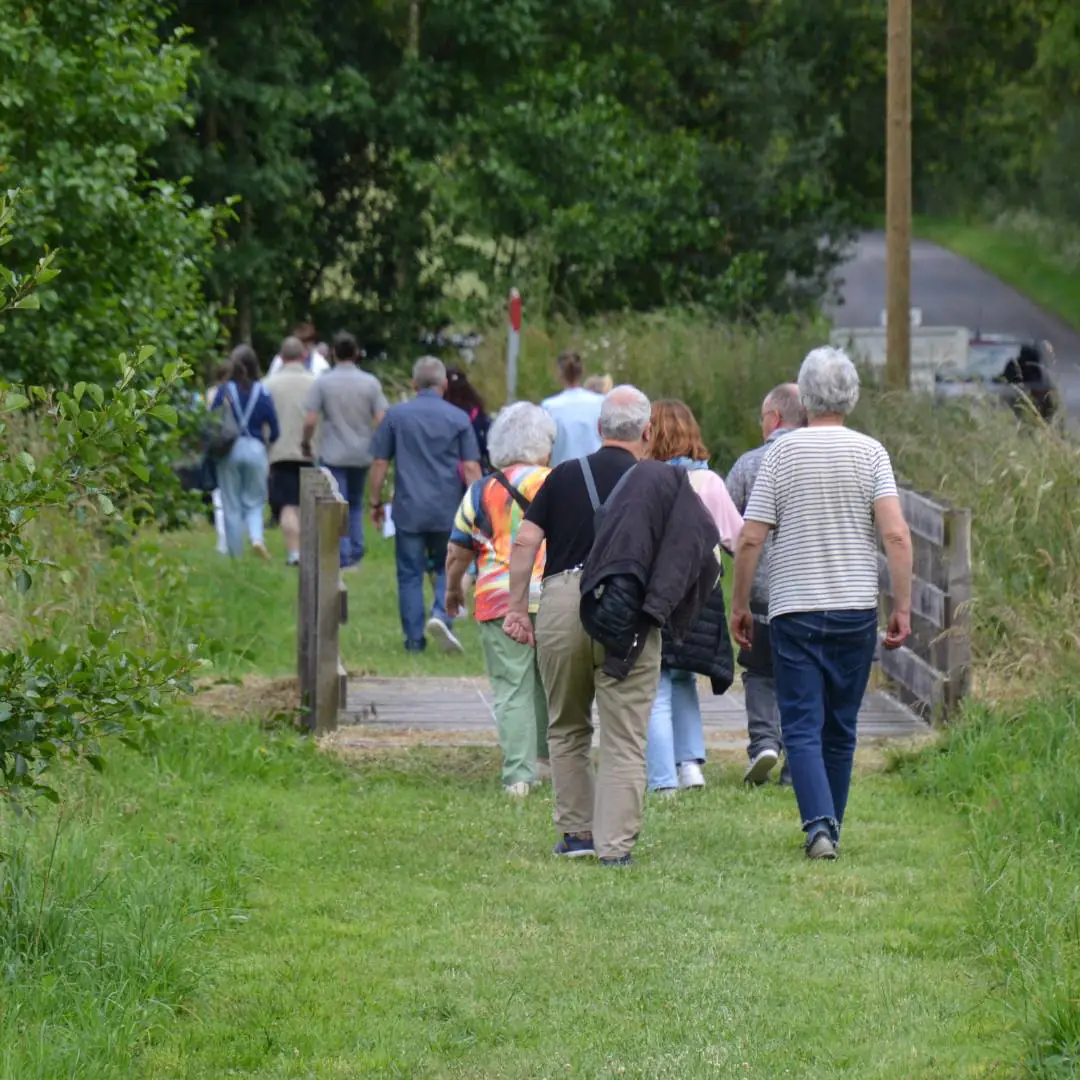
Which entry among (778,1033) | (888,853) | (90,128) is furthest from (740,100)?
(778,1033)

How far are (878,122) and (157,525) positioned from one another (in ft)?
90.0

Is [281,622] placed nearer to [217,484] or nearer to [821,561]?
[217,484]

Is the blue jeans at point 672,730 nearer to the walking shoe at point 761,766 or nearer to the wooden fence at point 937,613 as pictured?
the walking shoe at point 761,766

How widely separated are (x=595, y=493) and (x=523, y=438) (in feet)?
4.73

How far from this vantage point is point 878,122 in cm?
3891

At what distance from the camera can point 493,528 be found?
9.42 meters

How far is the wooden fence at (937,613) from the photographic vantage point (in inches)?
401

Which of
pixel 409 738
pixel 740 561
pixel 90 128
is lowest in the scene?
pixel 409 738

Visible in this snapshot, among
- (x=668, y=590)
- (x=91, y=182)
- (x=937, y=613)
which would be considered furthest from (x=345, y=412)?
(x=668, y=590)

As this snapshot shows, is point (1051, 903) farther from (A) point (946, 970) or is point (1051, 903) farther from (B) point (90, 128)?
(B) point (90, 128)

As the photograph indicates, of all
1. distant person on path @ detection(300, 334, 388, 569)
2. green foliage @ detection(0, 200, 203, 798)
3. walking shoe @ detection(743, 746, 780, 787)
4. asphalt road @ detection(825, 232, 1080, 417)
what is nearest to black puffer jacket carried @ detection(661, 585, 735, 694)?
walking shoe @ detection(743, 746, 780, 787)

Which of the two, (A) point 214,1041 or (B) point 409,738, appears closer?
(A) point 214,1041

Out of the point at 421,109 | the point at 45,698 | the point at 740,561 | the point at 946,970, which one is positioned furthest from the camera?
the point at 421,109

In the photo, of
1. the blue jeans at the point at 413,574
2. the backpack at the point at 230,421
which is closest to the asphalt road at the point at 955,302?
the backpack at the point at 230,421
